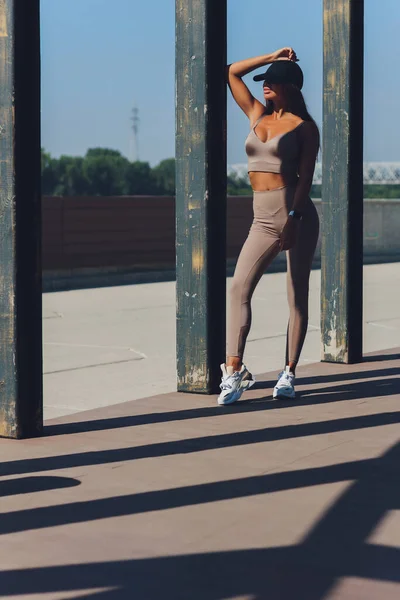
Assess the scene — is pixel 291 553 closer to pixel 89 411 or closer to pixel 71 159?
pixel 89 411

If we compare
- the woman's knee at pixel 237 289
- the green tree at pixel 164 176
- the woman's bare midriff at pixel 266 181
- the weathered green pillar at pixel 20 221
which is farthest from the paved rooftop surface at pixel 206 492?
the green tree at pixel 164 176

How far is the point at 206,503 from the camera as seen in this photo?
14.2ft

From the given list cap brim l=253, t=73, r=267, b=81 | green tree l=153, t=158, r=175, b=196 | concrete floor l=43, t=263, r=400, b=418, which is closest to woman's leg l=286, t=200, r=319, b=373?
cap brim l=253, t=73, r=267, b=81

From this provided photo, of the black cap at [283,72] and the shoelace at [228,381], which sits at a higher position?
the black cap at [283,72]

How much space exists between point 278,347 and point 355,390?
10.0 feet

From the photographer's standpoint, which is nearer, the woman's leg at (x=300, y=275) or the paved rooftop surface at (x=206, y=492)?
the paved rooftop surface at (x=206, y=492)

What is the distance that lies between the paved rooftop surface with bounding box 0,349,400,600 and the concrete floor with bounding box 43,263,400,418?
43.3 inches

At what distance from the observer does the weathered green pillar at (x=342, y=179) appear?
817cm

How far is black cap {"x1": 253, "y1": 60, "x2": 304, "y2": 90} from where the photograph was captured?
642 centimetres

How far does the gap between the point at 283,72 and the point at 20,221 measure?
5.99 ft

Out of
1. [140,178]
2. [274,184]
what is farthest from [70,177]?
[274,184]

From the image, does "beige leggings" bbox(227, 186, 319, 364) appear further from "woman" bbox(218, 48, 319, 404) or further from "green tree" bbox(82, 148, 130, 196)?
"green tree" bbox(82, 148, 130, 196)

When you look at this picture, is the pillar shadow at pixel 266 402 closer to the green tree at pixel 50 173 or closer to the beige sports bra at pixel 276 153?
the beige sports bra at pixel 276 153

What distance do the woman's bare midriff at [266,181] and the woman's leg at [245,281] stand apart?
0.24 m
